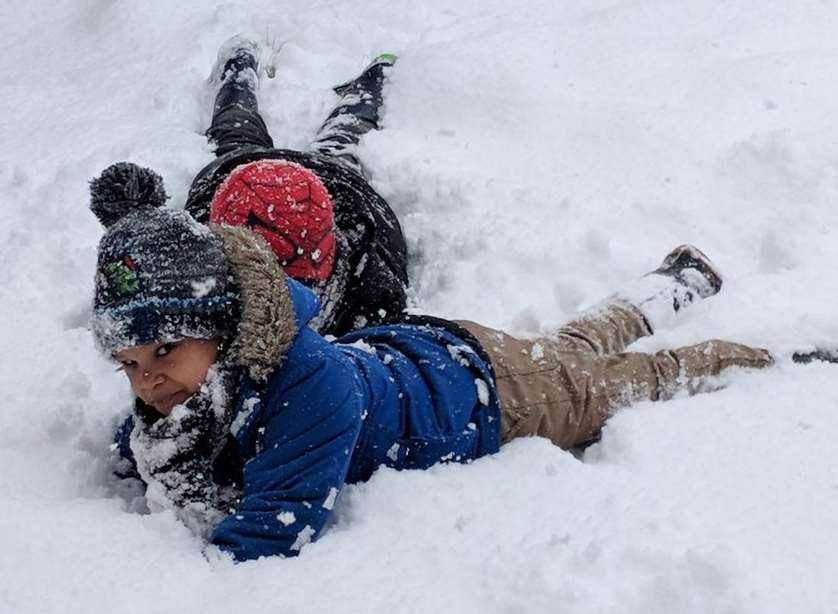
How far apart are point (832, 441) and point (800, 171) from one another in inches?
55.7

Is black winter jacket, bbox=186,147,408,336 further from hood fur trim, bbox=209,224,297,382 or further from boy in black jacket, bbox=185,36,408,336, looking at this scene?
hood fur trim, bbox=209,224,297,382

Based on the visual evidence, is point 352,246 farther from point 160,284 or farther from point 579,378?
point 160,284

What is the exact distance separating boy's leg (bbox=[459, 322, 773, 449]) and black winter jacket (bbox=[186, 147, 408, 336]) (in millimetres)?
390

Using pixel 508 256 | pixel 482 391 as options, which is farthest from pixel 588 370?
pixel 508 256

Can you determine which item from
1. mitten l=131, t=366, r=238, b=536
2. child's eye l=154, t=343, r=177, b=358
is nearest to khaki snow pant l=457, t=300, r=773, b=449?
mitten l=131, t=366, r=238, b=536

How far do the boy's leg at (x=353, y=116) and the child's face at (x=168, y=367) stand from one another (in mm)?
1472

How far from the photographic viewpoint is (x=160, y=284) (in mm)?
1638

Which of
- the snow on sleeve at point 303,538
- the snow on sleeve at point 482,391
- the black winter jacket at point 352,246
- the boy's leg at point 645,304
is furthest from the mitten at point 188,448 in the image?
the boy's leg at point 645,304

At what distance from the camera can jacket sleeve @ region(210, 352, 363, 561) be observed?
170 cm

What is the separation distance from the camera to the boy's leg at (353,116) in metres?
3.33

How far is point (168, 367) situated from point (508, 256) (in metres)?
1.36

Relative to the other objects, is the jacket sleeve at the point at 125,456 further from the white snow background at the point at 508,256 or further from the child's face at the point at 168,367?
the child's face at the point at 168,367

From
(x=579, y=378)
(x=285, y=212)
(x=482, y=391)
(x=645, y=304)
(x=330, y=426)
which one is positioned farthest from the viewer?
(x=645, y=304)

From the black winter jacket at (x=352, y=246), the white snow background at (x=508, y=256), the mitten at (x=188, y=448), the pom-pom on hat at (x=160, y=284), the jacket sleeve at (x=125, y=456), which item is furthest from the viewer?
the black winter jacket at (x=352, y=246)
